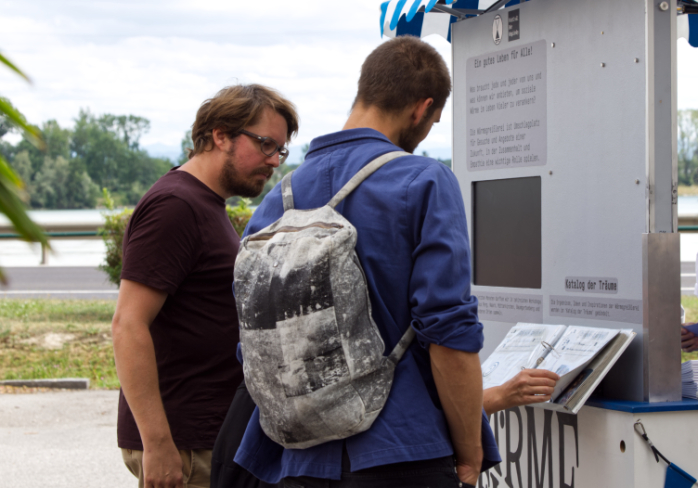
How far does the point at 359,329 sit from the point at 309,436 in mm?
268

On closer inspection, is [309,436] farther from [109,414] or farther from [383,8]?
[109,414]

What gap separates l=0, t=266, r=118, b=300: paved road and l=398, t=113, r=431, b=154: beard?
1114cm

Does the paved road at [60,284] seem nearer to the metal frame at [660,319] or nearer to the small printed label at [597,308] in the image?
the small printed label at [597,308]

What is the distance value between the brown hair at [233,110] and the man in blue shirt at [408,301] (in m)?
0.79

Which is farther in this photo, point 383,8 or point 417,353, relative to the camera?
point 383,8

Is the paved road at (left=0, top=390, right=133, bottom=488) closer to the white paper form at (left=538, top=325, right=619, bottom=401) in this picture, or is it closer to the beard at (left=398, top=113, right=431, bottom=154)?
the white paper form at (left=538, top=325, right=619, bottom=401)

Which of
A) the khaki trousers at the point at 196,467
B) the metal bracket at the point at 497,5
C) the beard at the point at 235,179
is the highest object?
the metal bracket at the point at 497,5

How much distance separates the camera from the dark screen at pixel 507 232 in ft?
9.04

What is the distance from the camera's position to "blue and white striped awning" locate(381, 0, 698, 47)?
112 inches

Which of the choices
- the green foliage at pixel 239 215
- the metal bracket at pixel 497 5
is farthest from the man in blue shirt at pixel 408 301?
the green foliage at pixel 239 215

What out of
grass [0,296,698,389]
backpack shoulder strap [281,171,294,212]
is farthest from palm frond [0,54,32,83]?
grass [0,296,698,389]

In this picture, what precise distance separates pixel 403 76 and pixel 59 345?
7.33 m

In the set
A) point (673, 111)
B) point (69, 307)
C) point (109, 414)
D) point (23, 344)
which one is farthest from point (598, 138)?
point (69, 307)

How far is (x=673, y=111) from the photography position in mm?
2320
